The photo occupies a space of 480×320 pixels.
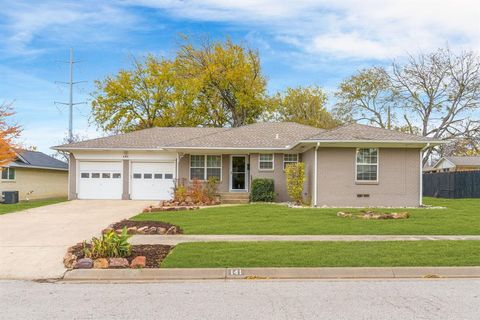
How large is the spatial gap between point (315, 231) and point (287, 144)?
12.2 meters

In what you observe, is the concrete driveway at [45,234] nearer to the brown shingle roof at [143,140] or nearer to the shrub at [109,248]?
the shrub at [109,248]

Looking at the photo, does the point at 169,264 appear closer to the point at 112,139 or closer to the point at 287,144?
the point at 287,144

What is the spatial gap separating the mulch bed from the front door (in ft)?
49.6

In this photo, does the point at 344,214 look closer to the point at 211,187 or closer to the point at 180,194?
the point at 180,194

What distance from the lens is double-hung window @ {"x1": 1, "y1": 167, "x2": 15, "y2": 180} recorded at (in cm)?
2875

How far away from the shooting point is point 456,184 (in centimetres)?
3059

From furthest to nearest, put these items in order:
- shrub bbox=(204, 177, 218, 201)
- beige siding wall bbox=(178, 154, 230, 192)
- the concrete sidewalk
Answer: beige siding wall bbox=(178, 154, 230, 192) → shrub bbox=(204, 177, 218, 201) → the concrete sidewalk

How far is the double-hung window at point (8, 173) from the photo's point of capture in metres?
28.8

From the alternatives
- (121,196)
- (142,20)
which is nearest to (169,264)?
(142,20)

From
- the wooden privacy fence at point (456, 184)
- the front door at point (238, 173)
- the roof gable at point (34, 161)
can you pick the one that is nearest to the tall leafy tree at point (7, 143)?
the roof gable at point (34, 161)

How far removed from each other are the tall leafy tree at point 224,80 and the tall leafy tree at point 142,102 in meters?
1.31

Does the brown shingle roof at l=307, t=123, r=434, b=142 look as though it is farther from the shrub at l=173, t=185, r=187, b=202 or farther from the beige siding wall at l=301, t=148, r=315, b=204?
the shrub at l=173, t=185, r=187, b=202

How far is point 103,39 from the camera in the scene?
23.0 metres

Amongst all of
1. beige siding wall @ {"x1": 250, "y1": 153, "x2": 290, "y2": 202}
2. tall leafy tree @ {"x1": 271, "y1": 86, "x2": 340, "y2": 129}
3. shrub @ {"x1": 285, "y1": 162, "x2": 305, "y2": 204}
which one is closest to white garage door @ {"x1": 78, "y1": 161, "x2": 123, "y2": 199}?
beige siding wall @ {"x1": 250, "y1": 153, "x2": 290, "y2": 202}
